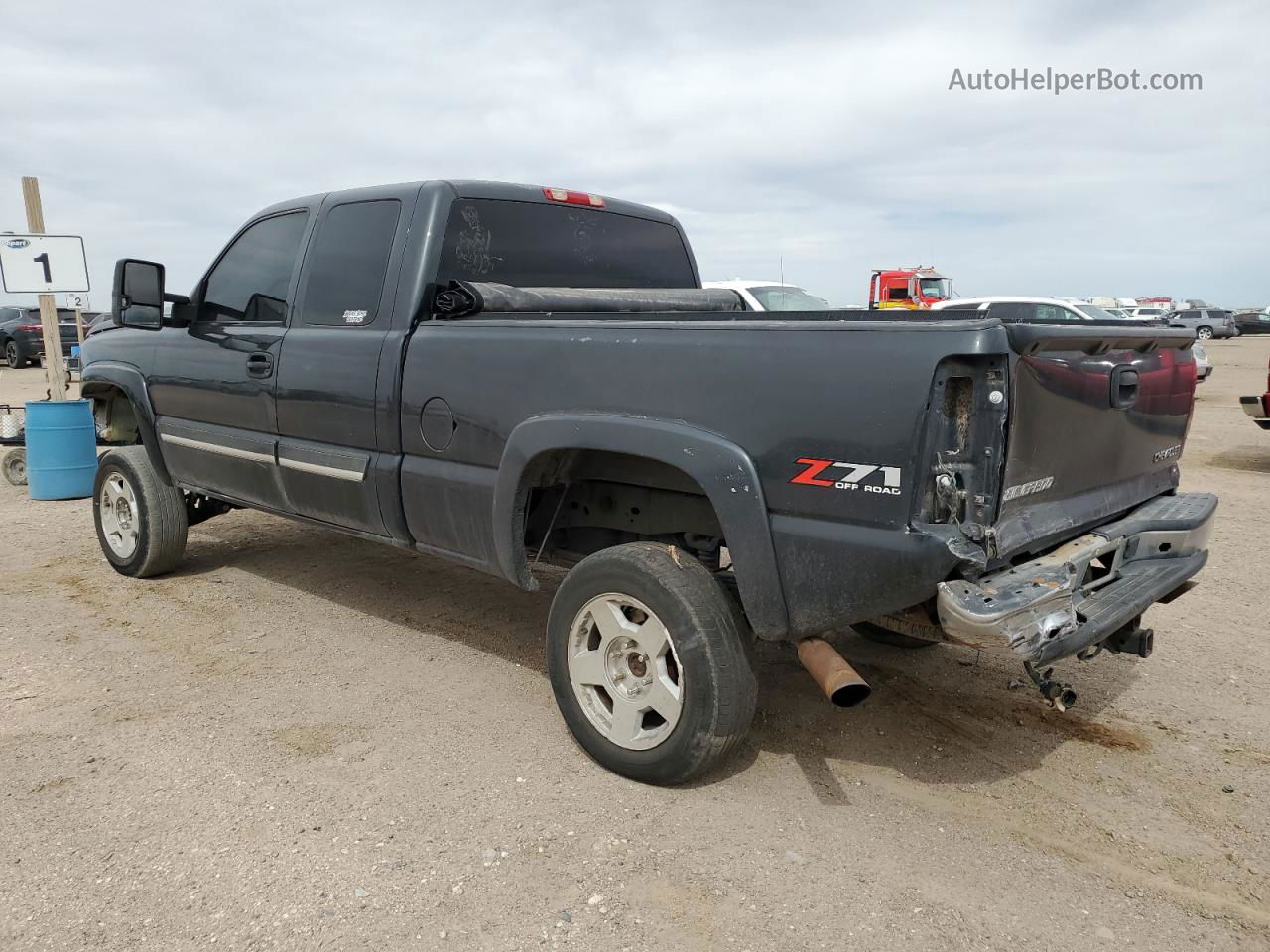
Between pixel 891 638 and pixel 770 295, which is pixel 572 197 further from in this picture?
pixel 770 295

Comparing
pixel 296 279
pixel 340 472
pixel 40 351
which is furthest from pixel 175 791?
pixel 40 351

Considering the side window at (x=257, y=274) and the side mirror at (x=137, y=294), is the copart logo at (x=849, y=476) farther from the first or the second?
the side mirror at (x=137, y=294)

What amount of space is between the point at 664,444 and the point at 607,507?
822mm

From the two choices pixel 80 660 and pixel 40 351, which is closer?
pixel 80 660

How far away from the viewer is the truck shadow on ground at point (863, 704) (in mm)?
3438

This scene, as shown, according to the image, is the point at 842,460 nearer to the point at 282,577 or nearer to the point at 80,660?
the point at 80,660

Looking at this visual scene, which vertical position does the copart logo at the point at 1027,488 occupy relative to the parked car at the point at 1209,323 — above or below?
below

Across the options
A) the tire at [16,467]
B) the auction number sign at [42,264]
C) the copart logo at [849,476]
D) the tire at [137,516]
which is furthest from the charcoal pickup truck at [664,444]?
the auction number sign at [42,264]

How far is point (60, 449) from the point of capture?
7.99m

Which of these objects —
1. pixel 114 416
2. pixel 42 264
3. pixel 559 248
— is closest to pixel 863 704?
pixel 559 248

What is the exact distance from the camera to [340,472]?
13.4 feet

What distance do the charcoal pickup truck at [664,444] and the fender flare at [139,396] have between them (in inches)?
18.4

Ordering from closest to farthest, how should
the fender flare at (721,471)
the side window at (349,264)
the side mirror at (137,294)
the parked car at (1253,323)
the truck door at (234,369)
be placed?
the fender flare at (721,471), the side window at (349,264), the truck door at (234,369), the side mirror at (137,294), the parked car at (1253,323)

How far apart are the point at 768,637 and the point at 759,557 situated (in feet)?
0.96
